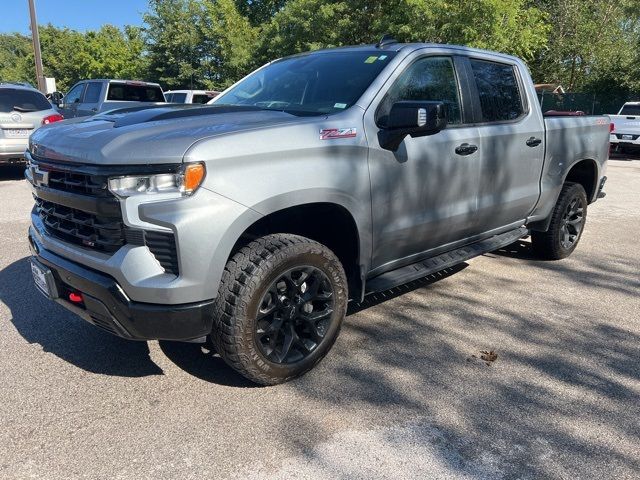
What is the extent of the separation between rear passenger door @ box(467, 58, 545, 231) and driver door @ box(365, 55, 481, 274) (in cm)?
15

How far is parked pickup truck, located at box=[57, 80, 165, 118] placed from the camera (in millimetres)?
12711

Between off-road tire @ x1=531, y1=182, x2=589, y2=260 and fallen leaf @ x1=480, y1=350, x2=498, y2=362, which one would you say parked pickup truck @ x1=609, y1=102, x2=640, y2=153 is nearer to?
off-road tire @ x1=531, y1=182, x2=589, y2=260

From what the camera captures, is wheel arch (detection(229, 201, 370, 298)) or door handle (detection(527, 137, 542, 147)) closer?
wheel arch (detection(229, 201, 370, 298))

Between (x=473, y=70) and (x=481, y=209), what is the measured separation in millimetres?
1047

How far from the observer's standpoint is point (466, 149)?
12.4ft

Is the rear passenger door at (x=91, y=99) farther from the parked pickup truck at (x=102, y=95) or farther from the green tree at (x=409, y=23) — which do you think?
the green tree at (x=409, y=23)

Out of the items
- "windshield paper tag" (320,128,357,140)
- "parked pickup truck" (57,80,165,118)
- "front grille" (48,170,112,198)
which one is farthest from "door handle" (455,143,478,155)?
"parked pickup truck" (57,80,165,118)

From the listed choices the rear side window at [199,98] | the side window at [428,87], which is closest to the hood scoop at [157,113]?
the side window at [428,87]

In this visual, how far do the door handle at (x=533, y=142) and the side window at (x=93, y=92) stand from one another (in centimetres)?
1110

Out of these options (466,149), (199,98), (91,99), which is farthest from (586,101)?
(466,149)

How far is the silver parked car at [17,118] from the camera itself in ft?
31.4

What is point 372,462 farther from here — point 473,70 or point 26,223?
point 26,223

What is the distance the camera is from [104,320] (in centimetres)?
266

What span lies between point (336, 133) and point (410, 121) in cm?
42
